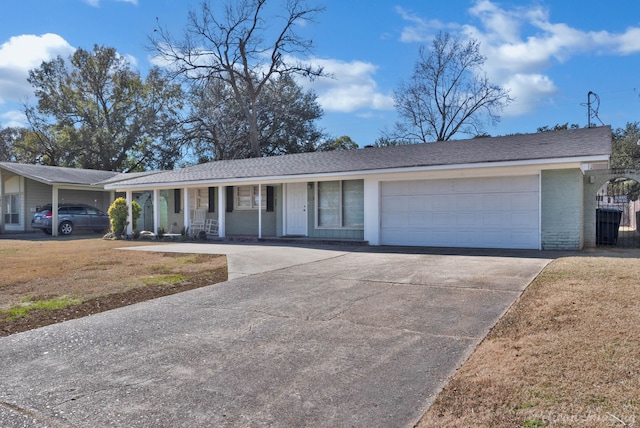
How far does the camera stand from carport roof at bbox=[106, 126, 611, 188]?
11.7 meters

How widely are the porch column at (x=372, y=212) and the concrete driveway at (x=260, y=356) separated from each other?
6.42 meters

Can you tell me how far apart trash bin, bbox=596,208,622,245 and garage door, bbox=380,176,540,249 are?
3.36 m

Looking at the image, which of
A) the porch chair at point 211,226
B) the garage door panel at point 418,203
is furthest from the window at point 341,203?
the porch chair at point 211,226

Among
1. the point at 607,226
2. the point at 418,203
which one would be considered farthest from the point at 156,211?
the point at 607,226

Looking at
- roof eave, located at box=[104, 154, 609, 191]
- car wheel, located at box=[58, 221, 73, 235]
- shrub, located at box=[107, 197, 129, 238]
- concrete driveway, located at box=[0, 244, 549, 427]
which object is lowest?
concrete driveway, located at box=[0, 244, 549, 427]

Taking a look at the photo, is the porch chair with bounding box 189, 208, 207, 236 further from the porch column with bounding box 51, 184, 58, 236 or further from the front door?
the porch column with bounding box 51, 184, 58, 236

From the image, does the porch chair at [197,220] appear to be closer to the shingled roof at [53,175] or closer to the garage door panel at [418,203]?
the shingled roof at [53,175]

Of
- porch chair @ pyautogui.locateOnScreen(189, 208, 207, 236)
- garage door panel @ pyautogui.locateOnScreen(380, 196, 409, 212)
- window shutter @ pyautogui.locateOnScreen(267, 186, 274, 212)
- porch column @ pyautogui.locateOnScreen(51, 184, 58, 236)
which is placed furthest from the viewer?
porch column @ pyautogui.locateOnScreen(51, 184, 58, 236)

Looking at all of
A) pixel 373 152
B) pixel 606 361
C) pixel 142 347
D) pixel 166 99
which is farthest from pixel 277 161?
pixel 166 99

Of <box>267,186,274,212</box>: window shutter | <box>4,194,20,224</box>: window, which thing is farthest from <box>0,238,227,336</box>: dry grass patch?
<box>4,194,20,224</box>: window

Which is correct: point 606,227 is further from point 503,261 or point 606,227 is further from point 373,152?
point 373,152

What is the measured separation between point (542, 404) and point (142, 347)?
3706mm

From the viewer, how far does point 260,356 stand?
4.26 metres

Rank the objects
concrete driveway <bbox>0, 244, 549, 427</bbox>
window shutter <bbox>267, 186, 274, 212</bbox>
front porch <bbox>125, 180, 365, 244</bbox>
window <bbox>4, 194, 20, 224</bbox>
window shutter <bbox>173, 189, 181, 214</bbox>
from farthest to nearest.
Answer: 1. window <bbox>4, 194, 20, 224</bbox>
2. window shutter <bbox>173, 189, 181, 214</bbox>
3. window shutter <bbox>267, 186, 274, 212</bbox>
4. front porch <bbox>125, 180, 365, 244</bbox>
5. concrete driveway <bbox>0, 244, 549, 427</bbox>
